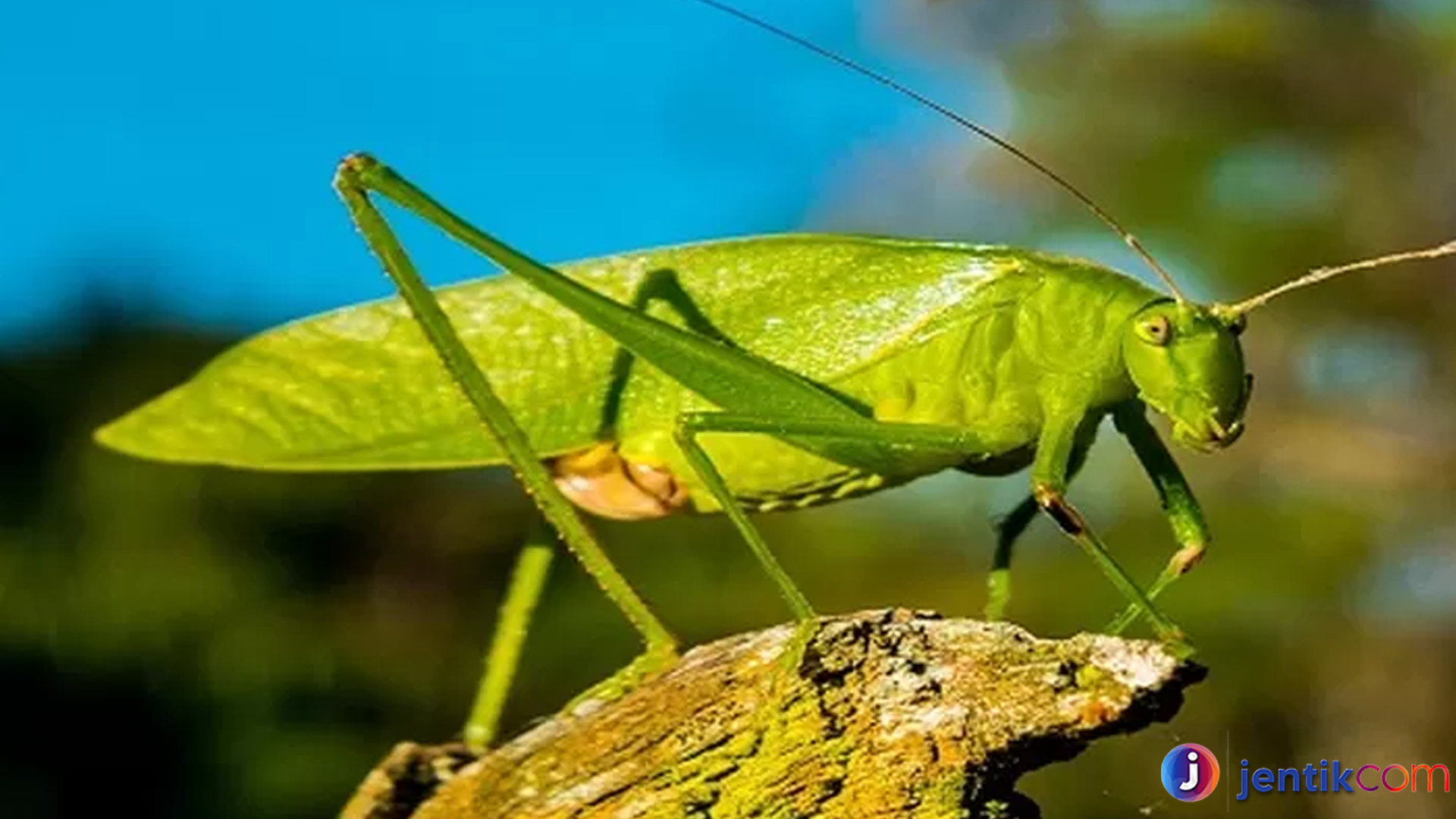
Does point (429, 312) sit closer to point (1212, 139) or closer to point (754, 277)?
point (754, 277)

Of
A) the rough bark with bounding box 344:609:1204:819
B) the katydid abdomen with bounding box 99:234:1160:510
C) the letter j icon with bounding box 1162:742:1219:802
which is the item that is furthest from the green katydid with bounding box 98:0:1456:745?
the rough bark with bounding box 344:609:1204:819

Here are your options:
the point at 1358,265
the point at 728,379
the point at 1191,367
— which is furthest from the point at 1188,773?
the point at 728,379

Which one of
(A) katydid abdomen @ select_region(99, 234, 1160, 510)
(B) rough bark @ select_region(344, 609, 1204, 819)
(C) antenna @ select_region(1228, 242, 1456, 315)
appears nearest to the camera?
(B) rough bark @ select_region(344, 609, 1204, 819)

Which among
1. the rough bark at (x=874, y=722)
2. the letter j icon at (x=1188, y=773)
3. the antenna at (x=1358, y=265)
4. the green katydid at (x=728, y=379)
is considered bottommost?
the rough bark at (x=874, y=722)

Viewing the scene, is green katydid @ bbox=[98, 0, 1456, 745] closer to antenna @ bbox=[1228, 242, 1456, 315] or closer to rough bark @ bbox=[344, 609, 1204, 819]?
antenna @ bbox=[1228, 242, 1456, 315]

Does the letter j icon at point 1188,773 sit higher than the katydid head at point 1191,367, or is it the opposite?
the katydid head at point 1191,367

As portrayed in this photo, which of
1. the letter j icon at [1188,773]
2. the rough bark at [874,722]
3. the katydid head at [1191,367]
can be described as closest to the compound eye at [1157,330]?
the katydid head at [1191,367]

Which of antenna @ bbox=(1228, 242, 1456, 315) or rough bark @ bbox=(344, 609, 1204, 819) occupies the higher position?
antenna @ bbox=(1228, 242, 1456, 315)

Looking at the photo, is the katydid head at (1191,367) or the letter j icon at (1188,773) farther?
the katydid head at (1191,367)

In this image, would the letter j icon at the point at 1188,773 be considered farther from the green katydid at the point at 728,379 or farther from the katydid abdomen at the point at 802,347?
the katydid abdomen at the point at 802,347

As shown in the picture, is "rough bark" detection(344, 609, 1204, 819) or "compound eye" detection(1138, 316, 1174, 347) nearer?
→ "rough bark" detection(344, 609, 1204, 819)
